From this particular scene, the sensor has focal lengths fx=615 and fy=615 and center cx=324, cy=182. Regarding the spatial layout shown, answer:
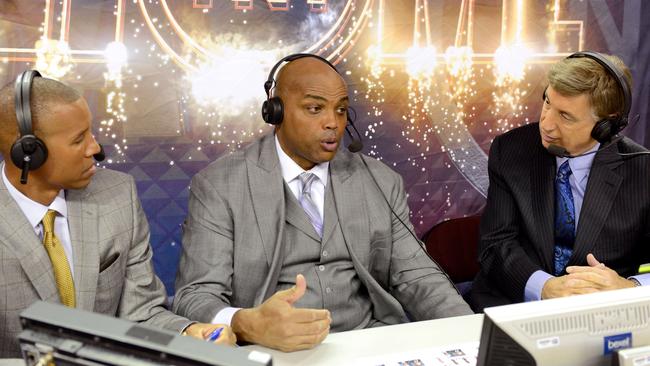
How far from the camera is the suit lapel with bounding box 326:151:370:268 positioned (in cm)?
228

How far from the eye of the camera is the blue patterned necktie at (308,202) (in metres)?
2.31

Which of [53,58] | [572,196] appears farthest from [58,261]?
[572,196]

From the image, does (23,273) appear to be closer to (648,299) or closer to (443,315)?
(443,315)

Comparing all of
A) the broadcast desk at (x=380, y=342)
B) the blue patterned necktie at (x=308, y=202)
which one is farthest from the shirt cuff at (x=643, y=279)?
the blue patterned necktie at (x=308, y=202)

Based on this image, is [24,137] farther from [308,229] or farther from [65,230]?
[308,229]

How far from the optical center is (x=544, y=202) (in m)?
2.43

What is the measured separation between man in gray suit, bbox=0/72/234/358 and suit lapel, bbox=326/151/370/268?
0.71m

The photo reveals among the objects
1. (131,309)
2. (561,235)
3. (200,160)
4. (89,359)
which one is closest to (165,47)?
(200,160)

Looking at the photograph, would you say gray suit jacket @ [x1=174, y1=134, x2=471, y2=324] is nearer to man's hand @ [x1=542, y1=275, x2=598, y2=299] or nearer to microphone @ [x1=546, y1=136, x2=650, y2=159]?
man's hand @ [x1=542, y1=275, x2=598, y2=299]

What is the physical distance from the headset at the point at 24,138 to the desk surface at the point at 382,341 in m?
0.77

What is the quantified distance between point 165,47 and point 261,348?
5.83 ft

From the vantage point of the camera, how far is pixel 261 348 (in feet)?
5.39

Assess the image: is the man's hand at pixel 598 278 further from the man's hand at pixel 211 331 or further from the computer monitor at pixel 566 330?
the man's hand at pixel 211 331

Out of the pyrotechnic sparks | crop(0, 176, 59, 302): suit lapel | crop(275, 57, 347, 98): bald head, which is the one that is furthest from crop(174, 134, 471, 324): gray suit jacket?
the pyrotechnic sparks
